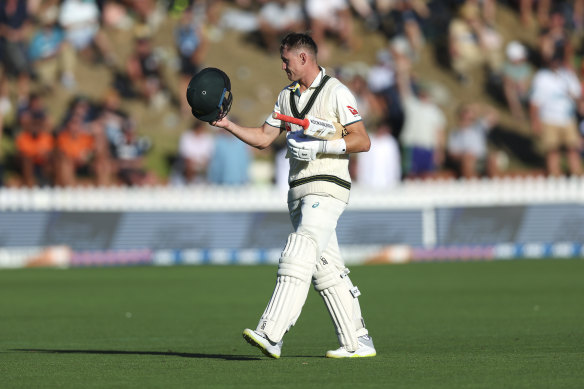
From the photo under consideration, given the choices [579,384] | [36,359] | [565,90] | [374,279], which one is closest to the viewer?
[579,384]

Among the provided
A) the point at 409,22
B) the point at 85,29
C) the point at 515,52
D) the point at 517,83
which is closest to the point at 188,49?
the point at 85,29

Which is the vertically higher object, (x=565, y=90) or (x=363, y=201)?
(x=565, y=90)

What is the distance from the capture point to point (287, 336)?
1070 centimetres

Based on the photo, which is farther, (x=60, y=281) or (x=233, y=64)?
(x=233, y=64)

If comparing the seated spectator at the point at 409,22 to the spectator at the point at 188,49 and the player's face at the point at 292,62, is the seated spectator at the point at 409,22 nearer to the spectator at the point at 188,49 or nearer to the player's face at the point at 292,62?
the spectator at the point at 188,49

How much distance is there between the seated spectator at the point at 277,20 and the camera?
2636 cm

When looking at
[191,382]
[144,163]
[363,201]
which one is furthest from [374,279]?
[191,382]

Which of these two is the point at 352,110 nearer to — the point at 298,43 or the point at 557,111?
the point at 298,43

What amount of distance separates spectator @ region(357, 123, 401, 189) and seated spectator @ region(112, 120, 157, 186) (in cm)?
399

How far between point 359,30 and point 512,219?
808 cm

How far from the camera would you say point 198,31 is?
82.6 feet

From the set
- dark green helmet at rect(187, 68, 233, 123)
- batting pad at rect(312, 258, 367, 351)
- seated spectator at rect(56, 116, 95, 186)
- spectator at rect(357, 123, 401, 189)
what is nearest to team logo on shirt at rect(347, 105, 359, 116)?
dark green helmet at rect(187, 68, 233, 123)

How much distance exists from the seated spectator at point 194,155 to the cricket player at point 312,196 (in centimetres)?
1390

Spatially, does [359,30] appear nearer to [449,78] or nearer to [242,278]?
[449,78]
